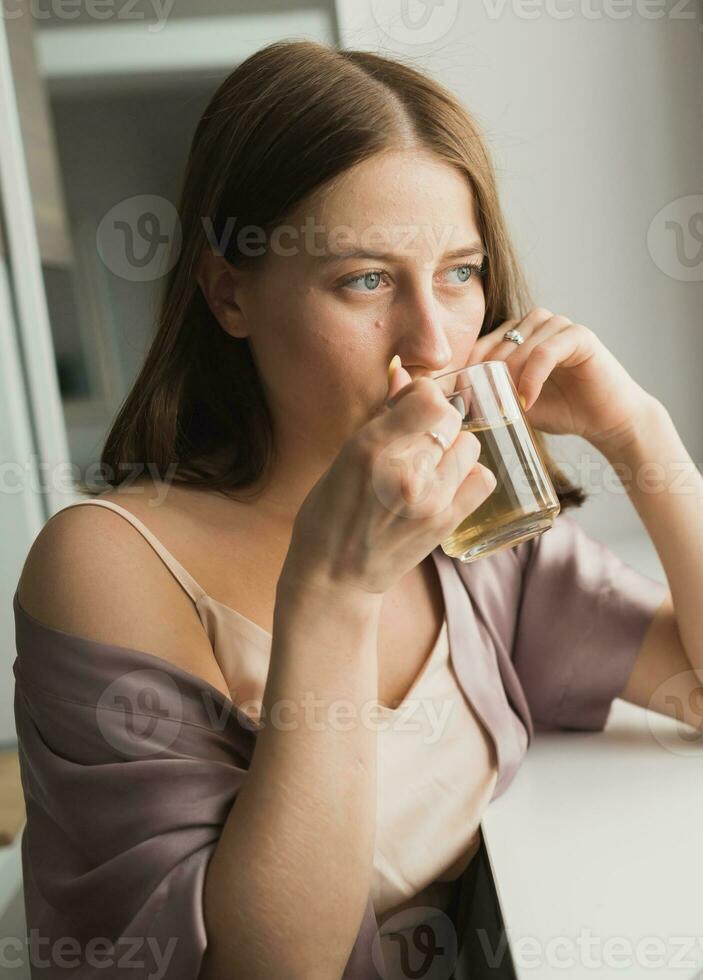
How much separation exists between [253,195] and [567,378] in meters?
0.41

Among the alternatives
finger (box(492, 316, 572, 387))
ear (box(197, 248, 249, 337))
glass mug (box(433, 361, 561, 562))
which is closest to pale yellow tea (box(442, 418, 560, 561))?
glass mug (box(433, 361, 561, 562))

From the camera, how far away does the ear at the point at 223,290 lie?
100cm

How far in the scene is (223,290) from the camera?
1.02 m

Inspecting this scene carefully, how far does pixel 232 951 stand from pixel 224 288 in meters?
0.61

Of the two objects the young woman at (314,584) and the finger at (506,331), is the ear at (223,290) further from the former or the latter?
the finger at (506,331)

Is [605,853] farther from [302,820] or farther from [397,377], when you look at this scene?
[397,377]

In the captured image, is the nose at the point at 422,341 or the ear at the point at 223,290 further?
the ear at the point at 223,290

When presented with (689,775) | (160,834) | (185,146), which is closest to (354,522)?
(160,834)

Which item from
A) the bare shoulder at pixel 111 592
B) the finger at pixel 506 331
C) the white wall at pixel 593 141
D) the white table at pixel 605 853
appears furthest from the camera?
the white wall at pixel 593 141

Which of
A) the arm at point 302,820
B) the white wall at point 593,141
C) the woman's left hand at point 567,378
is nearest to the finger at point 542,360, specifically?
the woman's left hand at point 567,378

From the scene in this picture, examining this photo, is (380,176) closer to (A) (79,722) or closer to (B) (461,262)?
(B) (461,262)

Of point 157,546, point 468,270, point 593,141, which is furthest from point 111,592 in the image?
point 593,141

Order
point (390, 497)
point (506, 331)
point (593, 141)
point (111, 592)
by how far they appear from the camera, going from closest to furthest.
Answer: point (390, 497) → point (111, 592) → point (506, 331) → point (593, 141)

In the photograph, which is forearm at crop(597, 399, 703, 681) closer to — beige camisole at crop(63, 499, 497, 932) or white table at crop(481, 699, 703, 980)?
white table at crop(481, 699, 703, 980)
